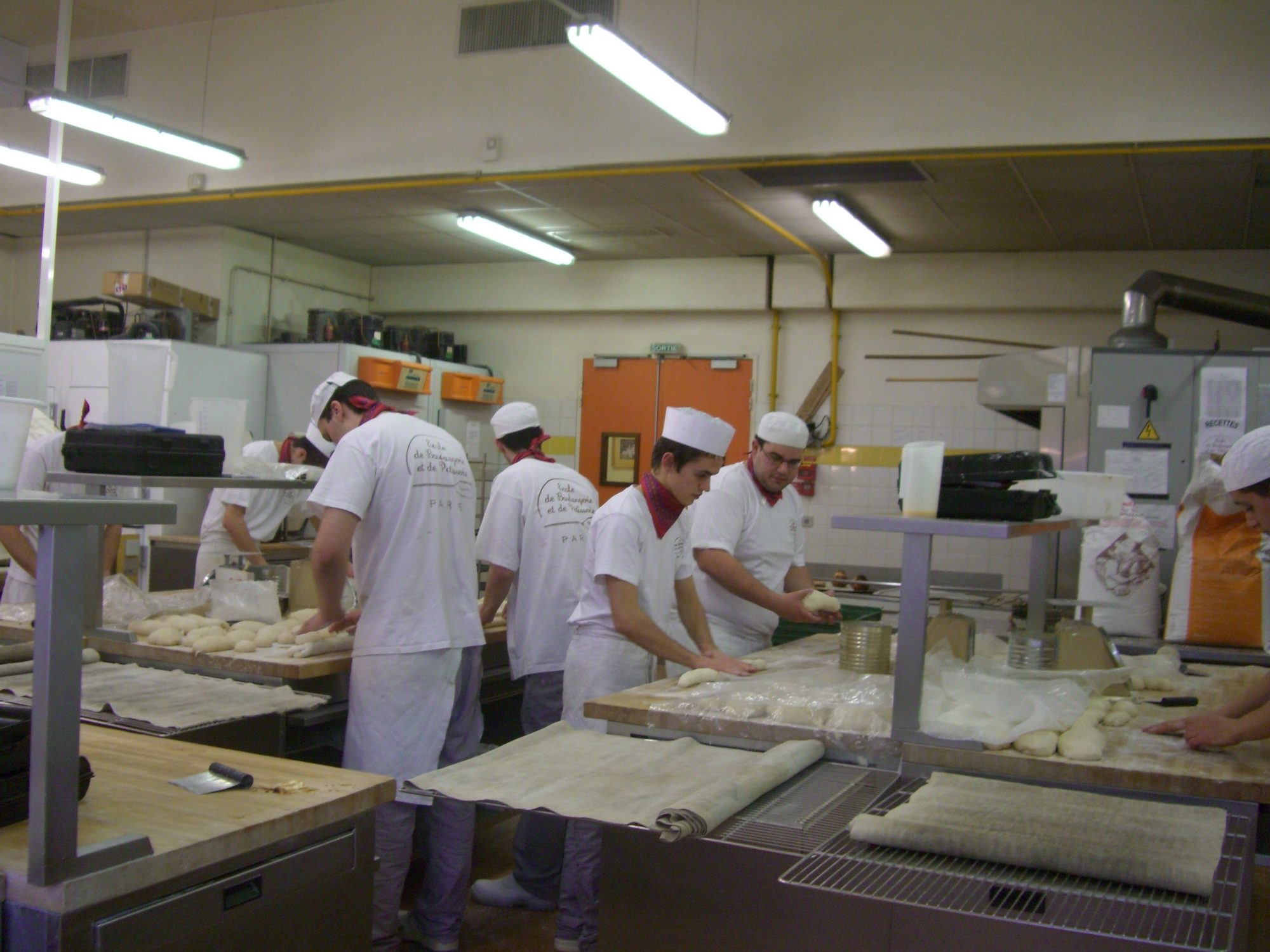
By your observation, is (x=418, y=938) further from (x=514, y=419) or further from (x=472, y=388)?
(x=472, y=388)

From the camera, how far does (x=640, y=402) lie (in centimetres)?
817

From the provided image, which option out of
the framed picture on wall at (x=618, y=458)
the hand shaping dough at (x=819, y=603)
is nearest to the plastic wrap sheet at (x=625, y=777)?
the hand shaping dough at (x=819, y=603)

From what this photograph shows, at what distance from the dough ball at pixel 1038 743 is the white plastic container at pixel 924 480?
490 mm

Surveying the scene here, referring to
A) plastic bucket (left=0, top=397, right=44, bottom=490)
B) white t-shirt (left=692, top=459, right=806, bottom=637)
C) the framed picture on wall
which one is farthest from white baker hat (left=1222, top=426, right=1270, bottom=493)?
the framed picture on wall

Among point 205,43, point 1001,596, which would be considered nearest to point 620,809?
point 1001,596

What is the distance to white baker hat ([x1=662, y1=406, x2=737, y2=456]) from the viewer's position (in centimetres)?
321

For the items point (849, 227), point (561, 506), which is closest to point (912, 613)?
point (561, 506)

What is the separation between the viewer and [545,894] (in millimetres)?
3801

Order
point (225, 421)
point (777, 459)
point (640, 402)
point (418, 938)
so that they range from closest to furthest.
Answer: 1. point (418, 938)
2. point (777, 459)
3. point (225, 421)
4. point (640, 402)

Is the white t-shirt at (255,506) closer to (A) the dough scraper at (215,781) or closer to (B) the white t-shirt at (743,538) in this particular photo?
(B) the white t-shirt at (743,538)

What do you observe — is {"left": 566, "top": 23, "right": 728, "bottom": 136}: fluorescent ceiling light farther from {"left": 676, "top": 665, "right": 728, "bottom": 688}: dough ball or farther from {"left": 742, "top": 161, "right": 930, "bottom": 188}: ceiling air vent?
{"left": 676, "top": 665, "right": 728, "bottom": 688}: dough ball

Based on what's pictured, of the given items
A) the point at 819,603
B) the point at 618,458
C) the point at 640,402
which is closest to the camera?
the point at 819,603

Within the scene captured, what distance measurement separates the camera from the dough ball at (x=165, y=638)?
11.1ft

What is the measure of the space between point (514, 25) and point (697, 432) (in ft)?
12.3
